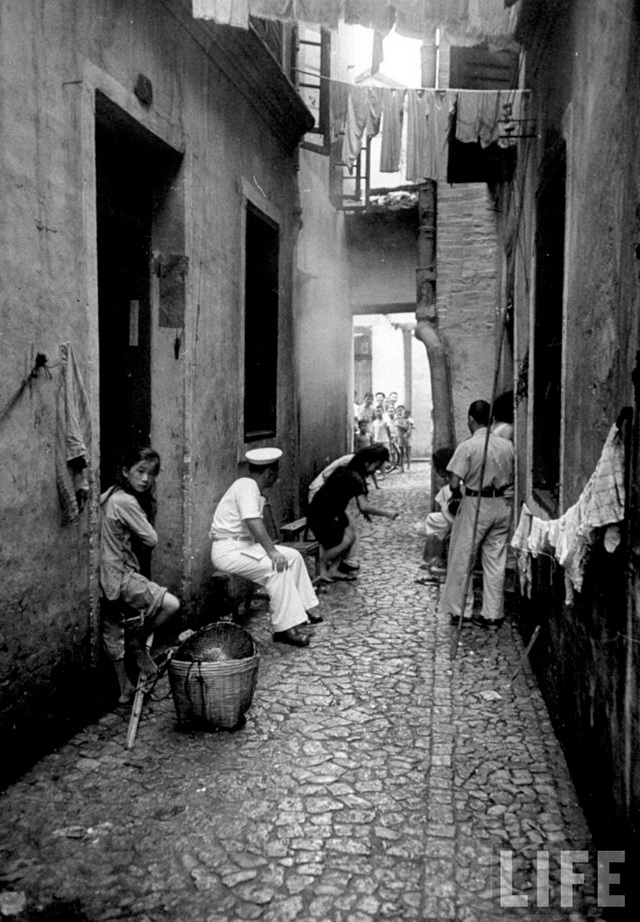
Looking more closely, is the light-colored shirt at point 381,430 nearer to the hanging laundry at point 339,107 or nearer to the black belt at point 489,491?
the hanging laundry at point 339,107

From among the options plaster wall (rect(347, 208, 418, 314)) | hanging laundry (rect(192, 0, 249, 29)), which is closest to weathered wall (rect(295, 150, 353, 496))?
plaster wall (rect(347, 208, 418, 314))

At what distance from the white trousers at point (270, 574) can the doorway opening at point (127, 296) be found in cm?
116

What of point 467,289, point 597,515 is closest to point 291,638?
point 597,515

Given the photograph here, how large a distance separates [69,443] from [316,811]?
2.42m

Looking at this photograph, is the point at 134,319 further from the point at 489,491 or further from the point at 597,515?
the point at 597,515

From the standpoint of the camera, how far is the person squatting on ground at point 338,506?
8.70 m

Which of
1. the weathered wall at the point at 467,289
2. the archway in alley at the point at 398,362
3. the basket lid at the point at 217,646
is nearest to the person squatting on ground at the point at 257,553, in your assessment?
the basket lid at the point at 217,646

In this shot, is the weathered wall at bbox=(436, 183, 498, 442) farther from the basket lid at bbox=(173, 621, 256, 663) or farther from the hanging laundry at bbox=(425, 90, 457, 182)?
the basket lid at bbox=(173, 621, 256, 663)

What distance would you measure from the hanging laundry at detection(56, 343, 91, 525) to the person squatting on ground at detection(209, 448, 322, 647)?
209 cm

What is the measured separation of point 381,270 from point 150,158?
925 cm

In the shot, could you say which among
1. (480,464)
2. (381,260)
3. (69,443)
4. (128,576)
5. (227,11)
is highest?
(381,260)

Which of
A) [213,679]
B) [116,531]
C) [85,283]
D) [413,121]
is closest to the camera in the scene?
[213,679]

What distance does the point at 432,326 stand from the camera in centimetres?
1111

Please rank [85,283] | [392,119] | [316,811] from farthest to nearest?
1. [392,119]
2. [85,283]
3. [316,811]
